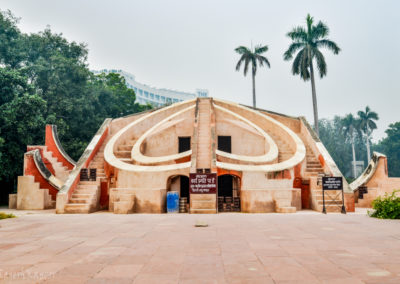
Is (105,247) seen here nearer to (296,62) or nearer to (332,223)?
(332,223)

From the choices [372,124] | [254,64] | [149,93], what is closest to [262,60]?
[254,64]

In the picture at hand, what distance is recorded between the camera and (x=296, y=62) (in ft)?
81.6

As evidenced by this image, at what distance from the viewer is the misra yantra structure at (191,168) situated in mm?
10781

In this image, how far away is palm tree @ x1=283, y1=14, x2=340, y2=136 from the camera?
79.2 feet

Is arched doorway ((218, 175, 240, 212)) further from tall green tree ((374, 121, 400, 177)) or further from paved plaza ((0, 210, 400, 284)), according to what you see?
tall green tree ((374, 121, 400, 177))

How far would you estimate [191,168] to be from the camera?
36.8 feet

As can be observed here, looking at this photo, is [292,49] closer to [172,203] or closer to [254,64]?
[254,64]

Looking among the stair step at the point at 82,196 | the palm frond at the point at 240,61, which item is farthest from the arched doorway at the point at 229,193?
the palm frond at the point at 240,61

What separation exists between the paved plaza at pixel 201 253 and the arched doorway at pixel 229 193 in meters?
3.75

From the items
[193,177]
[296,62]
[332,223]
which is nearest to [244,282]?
[332,223]

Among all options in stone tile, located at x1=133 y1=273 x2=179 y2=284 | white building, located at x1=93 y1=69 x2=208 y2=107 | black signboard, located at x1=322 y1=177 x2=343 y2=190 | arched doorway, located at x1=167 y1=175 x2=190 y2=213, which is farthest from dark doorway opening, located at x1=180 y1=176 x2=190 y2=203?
white building, located at x1=93 y1=69 x2=208 y2=107

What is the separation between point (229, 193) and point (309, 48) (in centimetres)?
1531

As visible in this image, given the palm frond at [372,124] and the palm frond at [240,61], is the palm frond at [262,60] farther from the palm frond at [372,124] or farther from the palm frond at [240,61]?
the palm frond at [372,124]

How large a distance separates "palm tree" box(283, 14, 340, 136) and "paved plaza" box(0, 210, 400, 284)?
62.0ft
